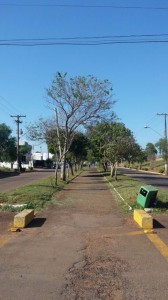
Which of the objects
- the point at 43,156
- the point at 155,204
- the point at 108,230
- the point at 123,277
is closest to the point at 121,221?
the point at 108,230

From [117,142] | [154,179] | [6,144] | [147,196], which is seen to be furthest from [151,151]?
[147,196]

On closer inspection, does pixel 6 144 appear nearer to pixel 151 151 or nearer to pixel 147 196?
pixel 147 196

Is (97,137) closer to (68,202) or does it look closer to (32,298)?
(68,202)

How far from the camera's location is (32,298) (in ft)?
18.7

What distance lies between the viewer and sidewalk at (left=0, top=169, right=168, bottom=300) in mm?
6016

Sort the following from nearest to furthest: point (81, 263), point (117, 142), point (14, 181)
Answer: point (81, 263) < point (117, 142) < point (14, 181)

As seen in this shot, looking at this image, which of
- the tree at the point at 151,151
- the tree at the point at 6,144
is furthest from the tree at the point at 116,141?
the tree at the point at 151,151

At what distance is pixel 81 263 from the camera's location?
763cm

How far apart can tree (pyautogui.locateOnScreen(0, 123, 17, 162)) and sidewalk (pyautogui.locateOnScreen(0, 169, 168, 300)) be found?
65.7 meters

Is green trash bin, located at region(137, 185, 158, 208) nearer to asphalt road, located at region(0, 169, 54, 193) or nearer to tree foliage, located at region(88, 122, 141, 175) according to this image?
asphalt road, located at region(0, 169, 54, 193)

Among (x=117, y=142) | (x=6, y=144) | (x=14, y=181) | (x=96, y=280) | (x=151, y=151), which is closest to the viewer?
(x=96, y=280)

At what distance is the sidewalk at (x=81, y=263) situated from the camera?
6.02 m

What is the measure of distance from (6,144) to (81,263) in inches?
2844

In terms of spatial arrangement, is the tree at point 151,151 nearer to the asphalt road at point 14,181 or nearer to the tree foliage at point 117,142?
the asphalt road at point 14,181
